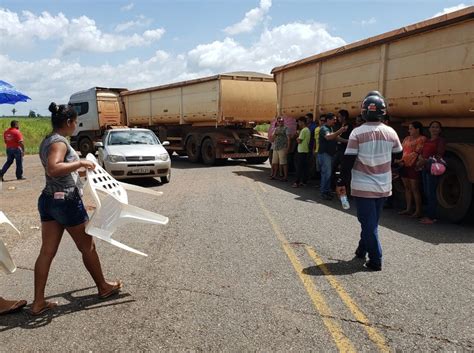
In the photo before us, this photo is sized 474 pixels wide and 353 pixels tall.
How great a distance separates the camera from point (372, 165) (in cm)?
459

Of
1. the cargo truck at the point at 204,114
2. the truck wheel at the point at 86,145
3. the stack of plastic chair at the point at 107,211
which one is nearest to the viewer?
the stack of plastic chair at the point at 107,211

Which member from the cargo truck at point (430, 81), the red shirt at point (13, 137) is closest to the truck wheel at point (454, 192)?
the cargo truck at point (430, 81)

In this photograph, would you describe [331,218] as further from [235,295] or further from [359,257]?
[235,295]

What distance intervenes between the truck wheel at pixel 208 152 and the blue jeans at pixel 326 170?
24.1 feet

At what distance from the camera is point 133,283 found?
425 cm

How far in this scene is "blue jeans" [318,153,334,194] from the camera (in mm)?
9328

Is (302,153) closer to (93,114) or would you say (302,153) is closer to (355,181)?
(355,181)

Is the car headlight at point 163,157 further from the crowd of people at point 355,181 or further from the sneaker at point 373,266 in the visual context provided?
the sneaker at point 373,266

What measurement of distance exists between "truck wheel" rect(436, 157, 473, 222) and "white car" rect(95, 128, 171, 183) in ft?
21.8

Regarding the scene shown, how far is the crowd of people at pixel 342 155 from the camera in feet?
23.3

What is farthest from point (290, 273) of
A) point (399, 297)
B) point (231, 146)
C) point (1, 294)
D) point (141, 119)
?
point (141, 119)

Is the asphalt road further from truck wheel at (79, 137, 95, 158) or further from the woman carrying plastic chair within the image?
truck wheel at (79, 137, 95, 158)

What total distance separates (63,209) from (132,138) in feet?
29.6

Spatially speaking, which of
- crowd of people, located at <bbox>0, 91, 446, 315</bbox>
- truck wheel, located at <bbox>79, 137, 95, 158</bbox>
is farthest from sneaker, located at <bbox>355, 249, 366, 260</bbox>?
truck wheel, located at <bbox>79, 137, 95, 158</bbox>
